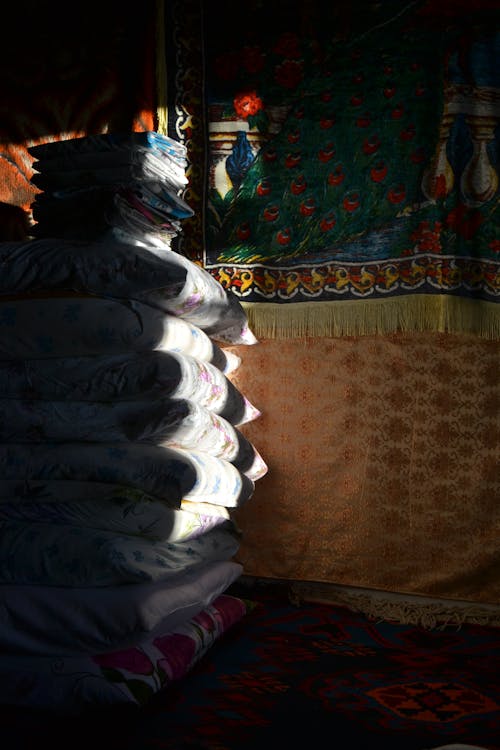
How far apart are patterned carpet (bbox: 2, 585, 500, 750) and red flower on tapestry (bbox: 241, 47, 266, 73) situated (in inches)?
71.4

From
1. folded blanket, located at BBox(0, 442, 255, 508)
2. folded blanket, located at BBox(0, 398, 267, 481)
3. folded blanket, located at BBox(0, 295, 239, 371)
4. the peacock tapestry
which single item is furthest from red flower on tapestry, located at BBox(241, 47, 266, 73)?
folded blanket, located at BBox(0, 442, 255, 508)

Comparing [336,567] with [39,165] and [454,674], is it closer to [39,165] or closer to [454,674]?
[454,674]

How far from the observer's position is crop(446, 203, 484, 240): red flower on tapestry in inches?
95.7

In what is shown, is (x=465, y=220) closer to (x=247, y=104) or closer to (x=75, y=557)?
(x=247, y=104)

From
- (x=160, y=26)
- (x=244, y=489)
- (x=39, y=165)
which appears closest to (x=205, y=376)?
(x=244, y=489)

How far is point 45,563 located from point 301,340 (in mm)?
1246

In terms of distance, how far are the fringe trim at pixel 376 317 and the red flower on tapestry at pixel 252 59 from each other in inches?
31.4

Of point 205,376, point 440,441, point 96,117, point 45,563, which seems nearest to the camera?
point 45,563

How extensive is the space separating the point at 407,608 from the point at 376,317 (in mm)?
940

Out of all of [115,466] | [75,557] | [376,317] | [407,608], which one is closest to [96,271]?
[115,466]

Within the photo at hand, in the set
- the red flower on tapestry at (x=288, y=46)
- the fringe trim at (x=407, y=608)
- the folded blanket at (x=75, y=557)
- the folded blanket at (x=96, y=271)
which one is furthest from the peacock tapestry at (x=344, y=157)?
the folded blanket at (x=75, y=557)

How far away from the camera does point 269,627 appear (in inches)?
92.7

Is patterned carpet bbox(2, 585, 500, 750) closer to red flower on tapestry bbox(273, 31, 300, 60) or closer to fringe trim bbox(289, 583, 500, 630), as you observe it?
fringe trim bbox(289, 583, 500, 630)

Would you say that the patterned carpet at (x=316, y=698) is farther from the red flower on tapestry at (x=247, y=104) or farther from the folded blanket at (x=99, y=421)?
the red flower on tapestry at (x=247, y=104)
